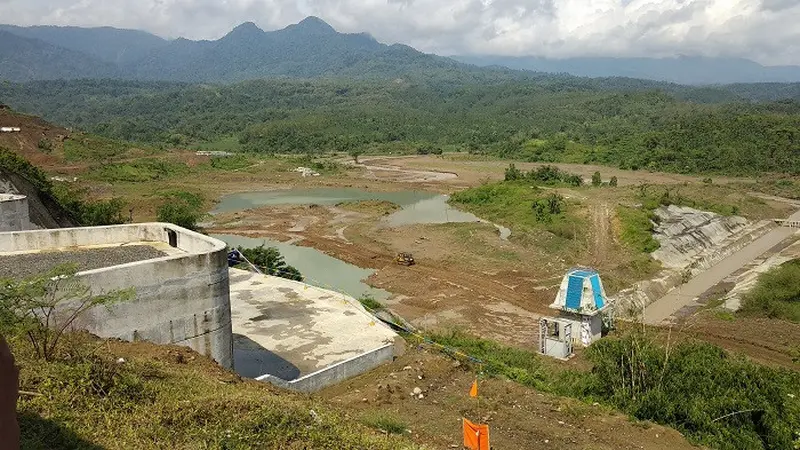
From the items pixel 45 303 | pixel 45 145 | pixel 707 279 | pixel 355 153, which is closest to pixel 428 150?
pixel 355 153

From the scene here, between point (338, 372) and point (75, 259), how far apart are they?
5802mm

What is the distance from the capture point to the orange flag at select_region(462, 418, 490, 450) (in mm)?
9108

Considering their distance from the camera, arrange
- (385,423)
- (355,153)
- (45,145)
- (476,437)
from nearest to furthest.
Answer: (476,437)
(385,423)
(45,145)
(355,153)

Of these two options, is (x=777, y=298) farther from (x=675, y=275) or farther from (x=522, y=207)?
(x=522, y=207)

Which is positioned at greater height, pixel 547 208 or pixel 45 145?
pixel 45 145

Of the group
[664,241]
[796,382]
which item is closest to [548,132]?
[664,241]

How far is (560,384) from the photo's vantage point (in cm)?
1368

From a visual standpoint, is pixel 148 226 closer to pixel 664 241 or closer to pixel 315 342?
pixel 315 342

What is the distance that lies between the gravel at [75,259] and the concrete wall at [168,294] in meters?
0.70

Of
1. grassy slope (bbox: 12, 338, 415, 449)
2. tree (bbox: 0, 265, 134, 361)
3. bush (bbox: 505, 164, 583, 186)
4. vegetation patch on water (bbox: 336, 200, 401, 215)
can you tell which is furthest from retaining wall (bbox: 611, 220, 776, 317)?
vegetation patch on water (bbox: 336, 200, 401, 215)

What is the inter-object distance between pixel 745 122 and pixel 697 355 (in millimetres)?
66196

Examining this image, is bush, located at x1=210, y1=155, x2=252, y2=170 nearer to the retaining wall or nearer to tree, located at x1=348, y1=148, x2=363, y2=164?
tree, located at x1=348, y1=148, x2=363, y2=164

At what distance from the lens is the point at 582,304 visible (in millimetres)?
16938

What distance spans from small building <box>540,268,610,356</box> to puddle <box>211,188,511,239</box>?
61.1ft
